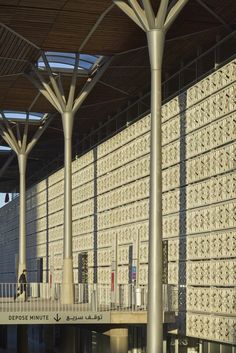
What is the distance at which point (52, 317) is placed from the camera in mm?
28250

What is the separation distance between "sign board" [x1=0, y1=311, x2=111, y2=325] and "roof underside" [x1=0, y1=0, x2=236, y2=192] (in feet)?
33.0

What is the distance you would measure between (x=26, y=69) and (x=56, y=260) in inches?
854

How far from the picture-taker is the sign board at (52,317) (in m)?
28.1

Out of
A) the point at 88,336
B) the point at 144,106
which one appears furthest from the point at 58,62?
the point at 88,336

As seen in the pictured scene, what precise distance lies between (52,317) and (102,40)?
11.1 m

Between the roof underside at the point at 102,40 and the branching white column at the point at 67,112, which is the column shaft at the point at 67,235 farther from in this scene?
the roof underside at the point at 102,40

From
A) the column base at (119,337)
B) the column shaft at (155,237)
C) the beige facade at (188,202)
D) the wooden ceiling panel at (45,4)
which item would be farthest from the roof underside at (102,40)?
the column base at (119,337)

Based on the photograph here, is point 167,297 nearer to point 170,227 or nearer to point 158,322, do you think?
point 170,227

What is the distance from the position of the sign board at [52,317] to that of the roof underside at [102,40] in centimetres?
1007

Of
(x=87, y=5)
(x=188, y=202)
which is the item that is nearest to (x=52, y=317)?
(x=188, y=202)

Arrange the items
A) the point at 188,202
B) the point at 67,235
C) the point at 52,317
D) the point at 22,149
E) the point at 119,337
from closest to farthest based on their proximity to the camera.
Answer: the point at 52,317, the point at 119,337, the point at 188,202, the point at 67,235, the point at 22,149

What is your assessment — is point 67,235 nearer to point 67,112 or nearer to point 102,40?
point 67,112

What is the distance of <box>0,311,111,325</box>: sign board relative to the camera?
28109mm

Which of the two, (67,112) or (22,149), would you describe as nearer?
(67,112)
